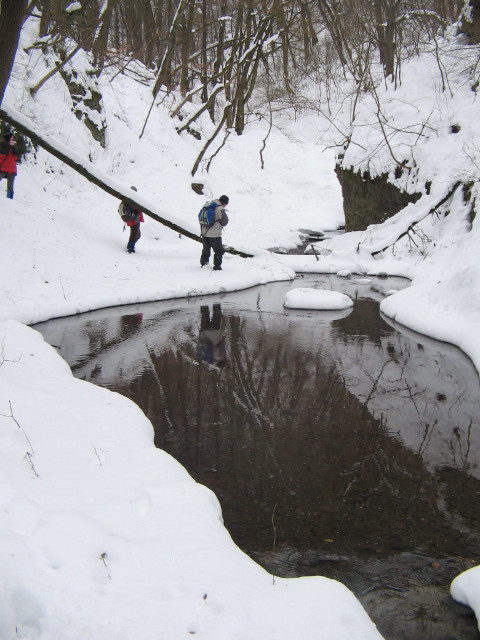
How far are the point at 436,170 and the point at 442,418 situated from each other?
507 inches

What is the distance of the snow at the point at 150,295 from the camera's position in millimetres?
2756

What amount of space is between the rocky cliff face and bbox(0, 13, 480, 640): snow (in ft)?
1.62

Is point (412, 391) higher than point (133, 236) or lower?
lower

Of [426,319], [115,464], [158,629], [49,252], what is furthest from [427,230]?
[158,629]

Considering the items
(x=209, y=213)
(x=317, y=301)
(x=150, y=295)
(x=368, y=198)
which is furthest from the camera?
(x=368, y=198)

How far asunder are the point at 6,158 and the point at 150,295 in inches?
202

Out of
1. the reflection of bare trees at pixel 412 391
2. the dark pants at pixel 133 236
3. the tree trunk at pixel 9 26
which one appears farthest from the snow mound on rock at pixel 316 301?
the tree trunk at pixel 9 26

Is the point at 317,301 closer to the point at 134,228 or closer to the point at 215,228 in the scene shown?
the point at 215,228

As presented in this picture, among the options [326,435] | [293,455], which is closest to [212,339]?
[326,435]

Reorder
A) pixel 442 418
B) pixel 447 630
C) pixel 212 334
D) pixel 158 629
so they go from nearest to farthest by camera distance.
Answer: pixel 158 629 < pixel 447 630 < pixel 442 418 < pixel 212 334

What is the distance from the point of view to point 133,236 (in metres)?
14.5

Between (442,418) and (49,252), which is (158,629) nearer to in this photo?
(442,418)

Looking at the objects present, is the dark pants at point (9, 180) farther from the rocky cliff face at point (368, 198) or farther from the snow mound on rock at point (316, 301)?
the rocky cliff face at point (368, 198)

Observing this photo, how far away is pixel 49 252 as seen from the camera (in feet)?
39.7
